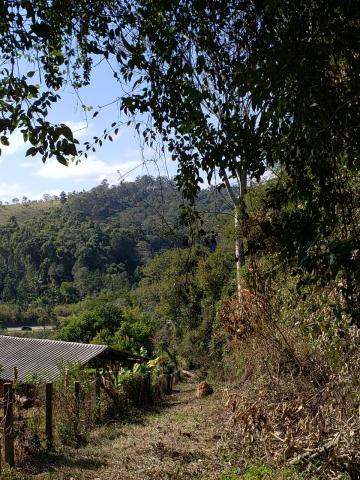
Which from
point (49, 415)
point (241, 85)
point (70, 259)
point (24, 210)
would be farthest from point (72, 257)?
point (241, 85)

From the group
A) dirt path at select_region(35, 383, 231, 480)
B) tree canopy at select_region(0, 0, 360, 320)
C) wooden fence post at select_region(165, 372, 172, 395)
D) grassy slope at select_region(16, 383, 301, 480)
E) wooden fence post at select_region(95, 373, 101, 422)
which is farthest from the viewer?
wooden fence post at select_region(165, 372, 172, 395)

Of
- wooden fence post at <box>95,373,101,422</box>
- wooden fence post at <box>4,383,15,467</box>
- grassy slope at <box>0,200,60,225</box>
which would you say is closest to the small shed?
wooden fence post at <box>95,373,101,422</box>

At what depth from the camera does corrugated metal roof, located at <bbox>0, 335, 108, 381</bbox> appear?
59.4ft

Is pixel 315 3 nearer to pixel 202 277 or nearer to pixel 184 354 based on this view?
pixel 202 277

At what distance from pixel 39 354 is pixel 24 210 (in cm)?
9982

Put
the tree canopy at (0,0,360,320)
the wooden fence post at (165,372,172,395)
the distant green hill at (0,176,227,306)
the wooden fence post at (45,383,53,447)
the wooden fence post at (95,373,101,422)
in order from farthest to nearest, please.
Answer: the distant green hill at (0,176,227,306), the wooden fence post at (165,372,172,395), the wooden fence post at (95,373,101,422), the wooden fence post at (45,383,53,447), the tree canopy at (0,0,360,320)

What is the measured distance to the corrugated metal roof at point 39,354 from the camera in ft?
59.4

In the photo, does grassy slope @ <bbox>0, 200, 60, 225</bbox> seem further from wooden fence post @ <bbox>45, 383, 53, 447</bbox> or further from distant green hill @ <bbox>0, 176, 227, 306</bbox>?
wooden fence post @ <bbox>45, 383, 53, 447</bbox>

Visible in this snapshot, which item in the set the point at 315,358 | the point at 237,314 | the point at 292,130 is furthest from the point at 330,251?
the point at 237,314

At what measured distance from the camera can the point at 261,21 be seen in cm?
338

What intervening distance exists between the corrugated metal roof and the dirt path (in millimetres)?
6510

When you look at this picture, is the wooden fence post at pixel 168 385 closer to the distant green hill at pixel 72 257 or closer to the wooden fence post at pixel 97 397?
the wooden fence post at pixel 97 397

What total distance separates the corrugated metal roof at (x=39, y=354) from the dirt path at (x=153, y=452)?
21.4 ft

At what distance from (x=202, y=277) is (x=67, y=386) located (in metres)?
10.4
